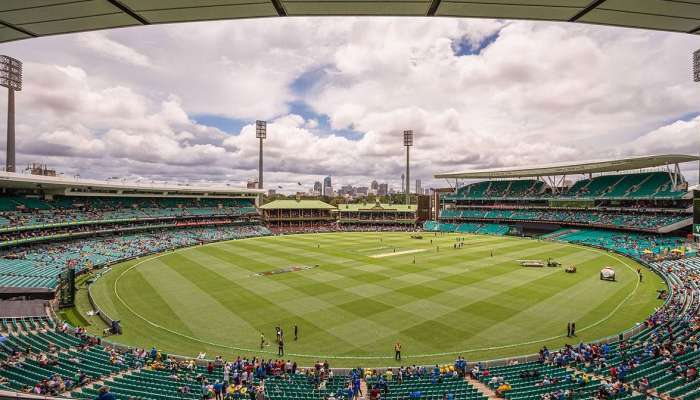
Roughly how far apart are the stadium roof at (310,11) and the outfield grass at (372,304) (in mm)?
19134

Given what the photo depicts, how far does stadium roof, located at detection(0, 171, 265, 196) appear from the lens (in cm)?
4730

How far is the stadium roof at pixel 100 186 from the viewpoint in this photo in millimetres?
47303

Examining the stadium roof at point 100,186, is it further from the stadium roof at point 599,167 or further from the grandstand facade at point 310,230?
the stadium roof at point 599,167

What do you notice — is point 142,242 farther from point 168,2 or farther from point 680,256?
point 680,256

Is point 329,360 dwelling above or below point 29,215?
below

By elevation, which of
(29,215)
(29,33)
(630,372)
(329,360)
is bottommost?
(329,360)

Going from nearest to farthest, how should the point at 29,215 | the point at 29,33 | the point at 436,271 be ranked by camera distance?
1. the point at 29,33
2. the point at 436,271
3. the point at 29,215

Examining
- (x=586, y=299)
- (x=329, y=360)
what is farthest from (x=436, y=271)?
(x=329, y=360)

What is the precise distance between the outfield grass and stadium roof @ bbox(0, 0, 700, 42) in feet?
62.8

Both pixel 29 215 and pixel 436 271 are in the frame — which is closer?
pixel 436 271

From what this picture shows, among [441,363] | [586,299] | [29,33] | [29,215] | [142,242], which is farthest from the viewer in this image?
[142,242]

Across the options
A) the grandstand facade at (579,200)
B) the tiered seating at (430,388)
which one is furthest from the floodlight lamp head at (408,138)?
the tiered seating at (430,388)

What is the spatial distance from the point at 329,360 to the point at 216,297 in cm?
1574

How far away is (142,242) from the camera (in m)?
56.7
